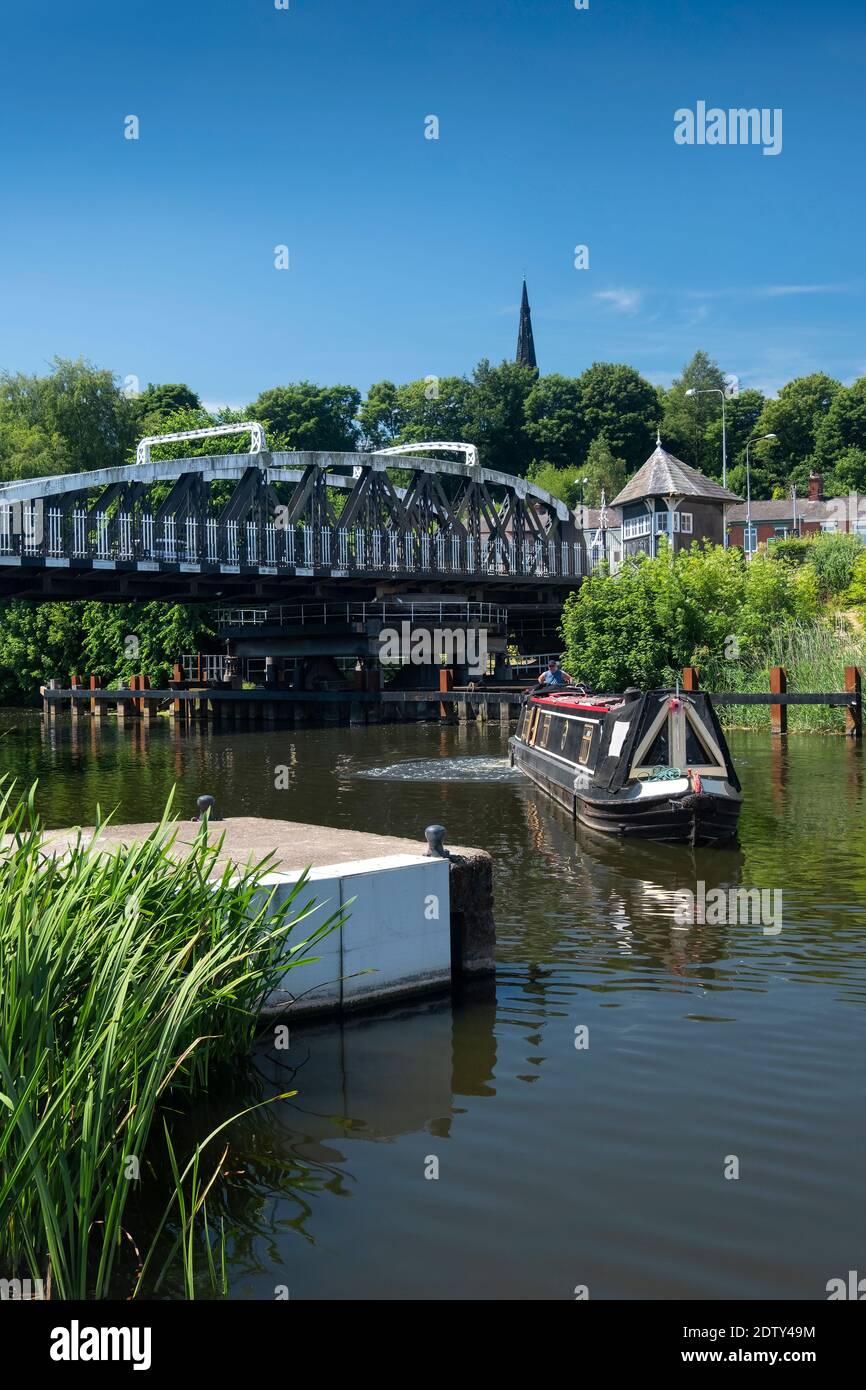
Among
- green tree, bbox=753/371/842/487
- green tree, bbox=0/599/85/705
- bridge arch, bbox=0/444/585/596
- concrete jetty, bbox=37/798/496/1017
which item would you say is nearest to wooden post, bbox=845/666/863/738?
bridge arch, bbox=0/444/585/596

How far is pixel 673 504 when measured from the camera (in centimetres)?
6906

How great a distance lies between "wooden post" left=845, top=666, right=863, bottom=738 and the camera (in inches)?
1278

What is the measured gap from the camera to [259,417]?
96.3m

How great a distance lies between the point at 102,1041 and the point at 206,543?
1636 inches

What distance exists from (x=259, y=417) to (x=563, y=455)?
87.1ft

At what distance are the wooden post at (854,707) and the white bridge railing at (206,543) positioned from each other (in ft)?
73.1

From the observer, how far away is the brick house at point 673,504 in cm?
6906

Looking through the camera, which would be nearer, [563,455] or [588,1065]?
[588,1065]

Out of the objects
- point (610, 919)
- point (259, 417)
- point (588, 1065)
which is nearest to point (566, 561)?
point (259, 417)

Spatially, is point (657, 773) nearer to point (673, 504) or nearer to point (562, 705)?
point (562, 705)

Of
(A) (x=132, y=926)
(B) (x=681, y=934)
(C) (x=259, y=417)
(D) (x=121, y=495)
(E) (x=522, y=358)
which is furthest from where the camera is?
(E) (x=522, y=358)

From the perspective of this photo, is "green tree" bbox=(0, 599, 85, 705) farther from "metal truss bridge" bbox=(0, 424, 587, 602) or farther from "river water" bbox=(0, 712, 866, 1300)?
"river water" bbox=(0, 712, 866, 1300)
